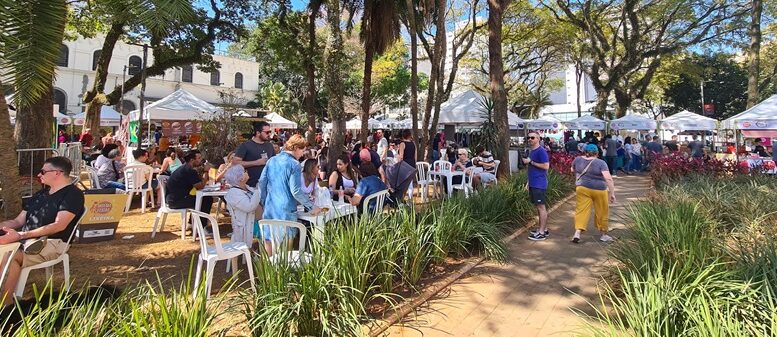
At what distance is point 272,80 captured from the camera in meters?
44.1

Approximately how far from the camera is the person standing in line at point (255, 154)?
19.3 feet

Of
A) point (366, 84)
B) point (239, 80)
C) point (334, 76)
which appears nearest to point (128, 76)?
point (239, 80)

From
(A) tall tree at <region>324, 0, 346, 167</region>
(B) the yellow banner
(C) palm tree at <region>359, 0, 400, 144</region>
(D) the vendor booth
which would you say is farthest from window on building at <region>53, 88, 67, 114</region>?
(B) the yellow banner

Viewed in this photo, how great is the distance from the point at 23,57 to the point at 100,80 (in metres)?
10.8

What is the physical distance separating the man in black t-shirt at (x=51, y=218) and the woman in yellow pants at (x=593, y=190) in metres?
5.61

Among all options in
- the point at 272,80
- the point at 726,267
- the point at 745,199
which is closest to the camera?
the point at 726,267

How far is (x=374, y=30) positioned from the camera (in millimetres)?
12547

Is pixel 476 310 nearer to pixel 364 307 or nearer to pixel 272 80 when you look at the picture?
pixel 364 307

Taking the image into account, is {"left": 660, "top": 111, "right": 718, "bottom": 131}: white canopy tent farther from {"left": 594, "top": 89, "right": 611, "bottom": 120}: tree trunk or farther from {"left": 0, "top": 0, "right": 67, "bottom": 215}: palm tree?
{"left": 0, "top": 0, "right": 67, "bottom": 215}: palm tree

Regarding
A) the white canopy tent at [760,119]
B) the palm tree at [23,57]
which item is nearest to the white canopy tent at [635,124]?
the white canopy tent at [760,119]

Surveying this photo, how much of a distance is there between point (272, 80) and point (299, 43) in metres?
31.2

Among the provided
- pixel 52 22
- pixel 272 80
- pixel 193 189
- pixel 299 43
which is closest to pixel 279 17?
pixel 299 43

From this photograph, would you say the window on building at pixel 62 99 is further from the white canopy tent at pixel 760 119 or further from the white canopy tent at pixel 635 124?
the white canopy tent at pixel 760 119

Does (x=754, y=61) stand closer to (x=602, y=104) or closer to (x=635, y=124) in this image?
(x=635, y=124)
